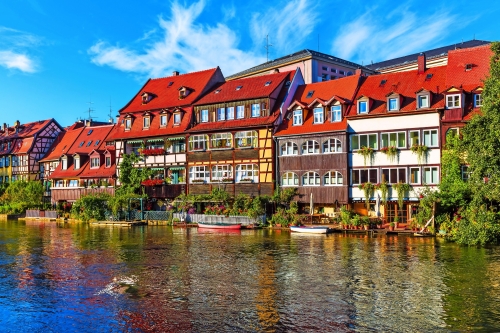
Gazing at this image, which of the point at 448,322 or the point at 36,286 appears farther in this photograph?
the point at 36,286

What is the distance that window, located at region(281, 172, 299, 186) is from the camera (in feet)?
159

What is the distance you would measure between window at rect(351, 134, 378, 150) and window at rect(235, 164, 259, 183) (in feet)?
33.9

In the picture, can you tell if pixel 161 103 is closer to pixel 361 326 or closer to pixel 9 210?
pixel 9 210

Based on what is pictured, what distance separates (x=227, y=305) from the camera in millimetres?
19812

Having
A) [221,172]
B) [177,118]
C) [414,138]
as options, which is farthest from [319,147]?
[177,118]

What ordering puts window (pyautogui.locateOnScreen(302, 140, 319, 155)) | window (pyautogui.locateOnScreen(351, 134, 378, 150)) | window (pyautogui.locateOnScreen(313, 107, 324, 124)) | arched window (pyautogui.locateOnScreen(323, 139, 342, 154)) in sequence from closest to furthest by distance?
window (pyautogui.locateOnScreen(351, 134, 378, 150)), arched window (pyautogui.locateOnScreen(323, 139, 342, 154)), window (pyautogui.locateOnScreen(302, 140, 319, 155)), window (pyautogui.locateOnScreen(313, 107, 324, 124))

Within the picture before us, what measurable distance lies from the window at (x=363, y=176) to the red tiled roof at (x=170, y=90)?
21.6m

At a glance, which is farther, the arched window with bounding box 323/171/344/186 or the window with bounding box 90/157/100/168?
the window with bounding box 90/157/100/168

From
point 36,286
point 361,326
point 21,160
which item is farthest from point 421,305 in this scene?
point 21,160

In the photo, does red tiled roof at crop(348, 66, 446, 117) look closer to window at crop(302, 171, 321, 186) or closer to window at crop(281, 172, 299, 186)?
window at crop(302, 171, 321, 186)

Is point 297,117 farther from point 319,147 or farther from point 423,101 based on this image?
point 423,101

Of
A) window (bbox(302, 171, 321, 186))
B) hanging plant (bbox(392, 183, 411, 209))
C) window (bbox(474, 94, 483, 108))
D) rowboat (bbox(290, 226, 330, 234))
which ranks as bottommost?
rowboat (bbox(290, 226, 330, 234))

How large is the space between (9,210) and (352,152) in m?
49.1

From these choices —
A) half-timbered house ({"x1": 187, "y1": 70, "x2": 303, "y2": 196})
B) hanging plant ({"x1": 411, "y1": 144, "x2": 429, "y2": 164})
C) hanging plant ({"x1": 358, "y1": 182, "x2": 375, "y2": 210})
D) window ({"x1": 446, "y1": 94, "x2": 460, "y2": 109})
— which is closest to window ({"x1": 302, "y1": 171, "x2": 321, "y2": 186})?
half-timbered house ({"x1": 187, "y1": 70, "x2": 303, "y2": 196})
